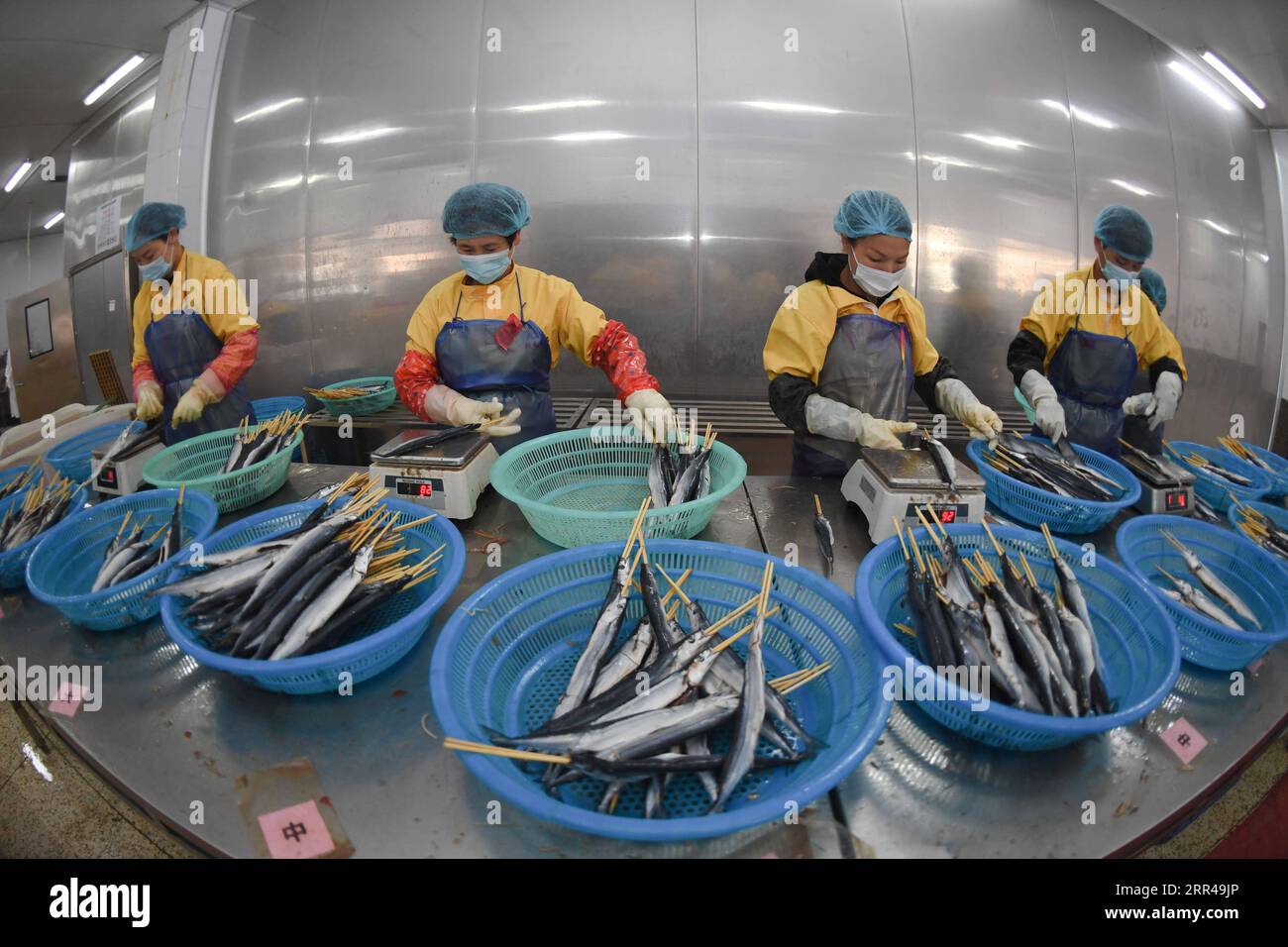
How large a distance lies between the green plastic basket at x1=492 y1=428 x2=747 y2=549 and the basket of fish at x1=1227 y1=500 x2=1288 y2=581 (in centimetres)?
196

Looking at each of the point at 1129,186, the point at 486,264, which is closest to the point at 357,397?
the point at 486,264

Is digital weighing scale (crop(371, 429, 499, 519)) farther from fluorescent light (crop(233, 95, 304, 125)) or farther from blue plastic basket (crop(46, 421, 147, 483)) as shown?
fluorescent light (crop(233, 95, 304, 125))

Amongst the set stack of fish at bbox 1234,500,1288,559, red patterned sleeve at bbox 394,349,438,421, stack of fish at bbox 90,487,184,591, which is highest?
red patterned sleeve at bbox 394,349,438,421

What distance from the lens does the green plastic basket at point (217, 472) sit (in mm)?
2127

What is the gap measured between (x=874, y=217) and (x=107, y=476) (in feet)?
12.0

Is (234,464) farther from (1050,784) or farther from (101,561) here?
(1050,784)

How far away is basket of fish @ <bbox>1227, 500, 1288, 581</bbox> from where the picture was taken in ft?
6.63

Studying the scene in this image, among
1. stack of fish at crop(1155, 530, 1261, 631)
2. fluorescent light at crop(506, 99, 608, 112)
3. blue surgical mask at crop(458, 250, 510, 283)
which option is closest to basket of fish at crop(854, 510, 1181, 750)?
stack of fish at crop(1155, 530, 1261, 631)

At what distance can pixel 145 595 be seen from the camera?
155 centimetres

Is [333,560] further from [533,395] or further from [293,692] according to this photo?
[533,395]

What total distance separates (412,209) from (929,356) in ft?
13.8

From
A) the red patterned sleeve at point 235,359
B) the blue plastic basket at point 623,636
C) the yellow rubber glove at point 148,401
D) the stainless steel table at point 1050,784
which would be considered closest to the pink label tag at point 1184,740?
the stainless steel table at point 1050,784

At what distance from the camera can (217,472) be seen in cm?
256
